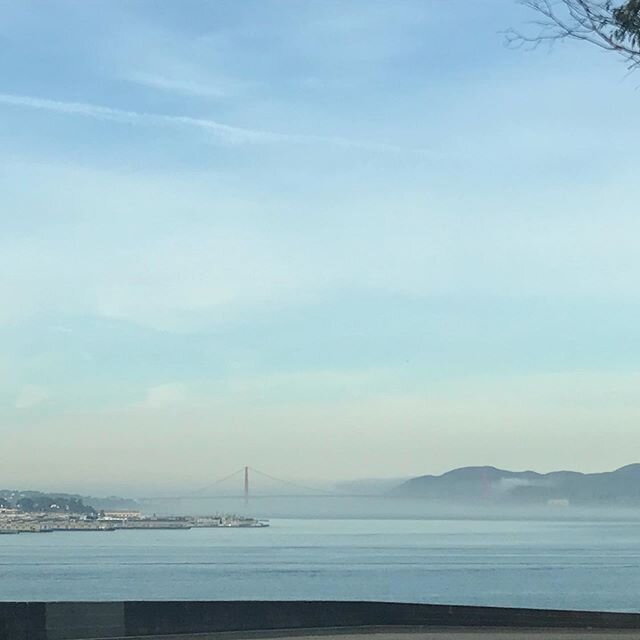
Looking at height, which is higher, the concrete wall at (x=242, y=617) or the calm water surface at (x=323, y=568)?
the concrete wall at (x=242, y=617)

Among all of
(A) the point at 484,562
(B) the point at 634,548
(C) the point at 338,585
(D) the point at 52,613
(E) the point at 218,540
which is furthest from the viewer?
(E) the point at 218,540

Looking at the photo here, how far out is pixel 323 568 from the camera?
67.8 metres

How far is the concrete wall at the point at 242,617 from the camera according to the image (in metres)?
13.2

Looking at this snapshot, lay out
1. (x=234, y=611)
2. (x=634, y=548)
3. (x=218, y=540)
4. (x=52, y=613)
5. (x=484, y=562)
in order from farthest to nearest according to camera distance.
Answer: (x=218, y=540)
(x=634, y=548)
(x=484, y=562)
(x=234, y=611)
(x=52, y=613)

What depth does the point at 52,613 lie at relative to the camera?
13289 mm

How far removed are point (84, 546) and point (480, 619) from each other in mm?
81943

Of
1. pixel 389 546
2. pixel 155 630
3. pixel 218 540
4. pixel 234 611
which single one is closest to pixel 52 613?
pixel 155 630

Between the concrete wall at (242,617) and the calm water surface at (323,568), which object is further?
the calm water surface at (323,568)

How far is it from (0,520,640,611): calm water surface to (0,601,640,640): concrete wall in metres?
26.1

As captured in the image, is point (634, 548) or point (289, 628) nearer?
point (289, 628)

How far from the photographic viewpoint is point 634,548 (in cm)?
10138

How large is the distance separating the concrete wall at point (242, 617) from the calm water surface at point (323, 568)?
85.7 feet

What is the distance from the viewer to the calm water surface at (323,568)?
4634 cm

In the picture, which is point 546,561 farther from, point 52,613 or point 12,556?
point 52,613
